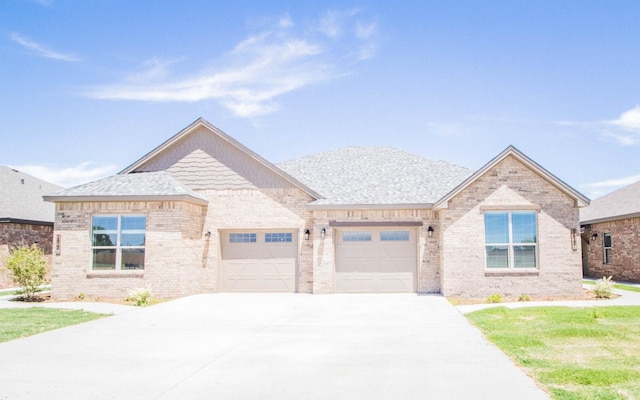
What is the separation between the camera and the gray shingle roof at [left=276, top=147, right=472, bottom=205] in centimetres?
1894

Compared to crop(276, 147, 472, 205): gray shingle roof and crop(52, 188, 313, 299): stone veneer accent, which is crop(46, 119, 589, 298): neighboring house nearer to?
crop(52, 188, 313, 299): stone veneer accent

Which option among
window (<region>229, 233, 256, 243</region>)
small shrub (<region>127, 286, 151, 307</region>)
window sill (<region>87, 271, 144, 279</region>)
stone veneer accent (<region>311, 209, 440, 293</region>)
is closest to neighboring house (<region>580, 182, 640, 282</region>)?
stone veneer accent (<region>311, 209, 440, 293</region>)

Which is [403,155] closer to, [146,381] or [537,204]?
[537,204]

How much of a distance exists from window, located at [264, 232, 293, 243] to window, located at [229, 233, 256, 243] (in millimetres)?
501

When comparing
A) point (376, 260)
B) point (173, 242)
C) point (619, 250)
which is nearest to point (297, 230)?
point (376, 260)

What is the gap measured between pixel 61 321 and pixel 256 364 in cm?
688

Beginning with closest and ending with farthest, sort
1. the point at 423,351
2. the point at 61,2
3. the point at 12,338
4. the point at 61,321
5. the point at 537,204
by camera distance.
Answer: the point at 423,351, the point at 12,338, the point at 61,321, the point at 61,2, the point at 537,204

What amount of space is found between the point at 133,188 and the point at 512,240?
523 inches

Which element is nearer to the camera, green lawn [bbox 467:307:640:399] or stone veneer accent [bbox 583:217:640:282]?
green lawn [bbox 467:307:640:399]

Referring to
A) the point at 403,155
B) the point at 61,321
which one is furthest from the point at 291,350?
the point at 403,155

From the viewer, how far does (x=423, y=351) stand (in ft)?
28.8

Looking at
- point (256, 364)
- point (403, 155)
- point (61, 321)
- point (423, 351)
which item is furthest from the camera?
point (403, 155)

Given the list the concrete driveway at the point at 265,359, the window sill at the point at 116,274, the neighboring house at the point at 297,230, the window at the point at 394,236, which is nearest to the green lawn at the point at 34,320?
the concrete driveway at the point at 265,359

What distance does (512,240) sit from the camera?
1706cm
